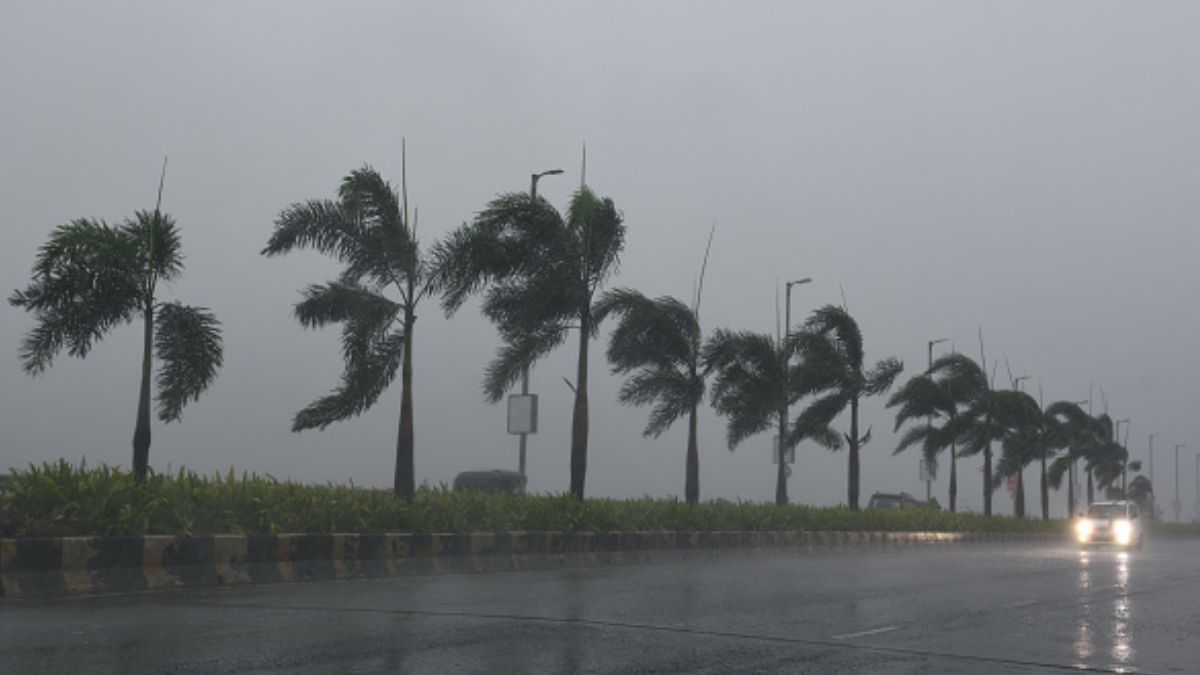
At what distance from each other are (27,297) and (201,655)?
11201mm

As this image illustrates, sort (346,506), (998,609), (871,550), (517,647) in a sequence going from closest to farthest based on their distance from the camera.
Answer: (517,647), (998,609), (346,506), (871,550)

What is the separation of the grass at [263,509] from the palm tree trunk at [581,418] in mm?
822

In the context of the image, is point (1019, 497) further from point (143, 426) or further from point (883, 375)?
point (143, 426)

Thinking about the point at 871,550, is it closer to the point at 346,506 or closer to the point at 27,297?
the point at 346,506

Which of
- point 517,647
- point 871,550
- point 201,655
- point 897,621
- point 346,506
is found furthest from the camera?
point 871,550

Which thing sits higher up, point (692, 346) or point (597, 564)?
point (692, 346)

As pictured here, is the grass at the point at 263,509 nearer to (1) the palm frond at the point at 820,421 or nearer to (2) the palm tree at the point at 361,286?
(2) the palm tree at the point at 361,286

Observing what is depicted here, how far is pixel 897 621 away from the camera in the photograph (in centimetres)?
1195

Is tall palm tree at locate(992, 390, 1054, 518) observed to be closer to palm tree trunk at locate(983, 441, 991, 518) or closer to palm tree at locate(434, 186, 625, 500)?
palm tree trunk at locate(983, 441, 991, 518)

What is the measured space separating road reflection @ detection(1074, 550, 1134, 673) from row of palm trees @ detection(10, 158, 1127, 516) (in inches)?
405

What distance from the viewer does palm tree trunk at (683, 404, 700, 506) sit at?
101 ft

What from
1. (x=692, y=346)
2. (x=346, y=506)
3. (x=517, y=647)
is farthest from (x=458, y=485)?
(x=517, y=647)

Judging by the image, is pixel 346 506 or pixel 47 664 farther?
pixel 346 506

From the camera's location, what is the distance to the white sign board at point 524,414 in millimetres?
29234
